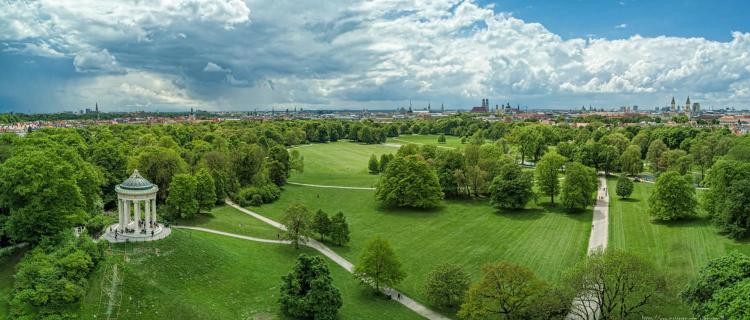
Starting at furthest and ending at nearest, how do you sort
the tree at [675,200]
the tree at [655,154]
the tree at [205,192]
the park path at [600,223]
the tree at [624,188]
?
1. the tree at [655,154]
2. the tree at [624,188]
3. the tree at [205,192]
4. the tree at [675,200]
5. the park path at [600,223]

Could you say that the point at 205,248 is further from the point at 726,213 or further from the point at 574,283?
the point at 726,213

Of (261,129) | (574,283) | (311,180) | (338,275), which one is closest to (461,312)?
(574,283)

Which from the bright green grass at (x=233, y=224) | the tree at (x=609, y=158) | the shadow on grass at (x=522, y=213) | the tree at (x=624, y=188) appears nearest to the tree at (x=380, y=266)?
the bright green grass at (x=233, y=224)

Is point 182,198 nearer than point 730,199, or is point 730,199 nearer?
point 730,199

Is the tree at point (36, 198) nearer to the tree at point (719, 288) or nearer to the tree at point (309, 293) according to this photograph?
the tree at point (309, 293)

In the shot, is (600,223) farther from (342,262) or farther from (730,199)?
(342,262)

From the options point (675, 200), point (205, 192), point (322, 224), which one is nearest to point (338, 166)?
point (205, 192)

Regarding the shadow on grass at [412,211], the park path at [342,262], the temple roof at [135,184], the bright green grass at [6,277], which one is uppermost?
the temple roof at [135,184]

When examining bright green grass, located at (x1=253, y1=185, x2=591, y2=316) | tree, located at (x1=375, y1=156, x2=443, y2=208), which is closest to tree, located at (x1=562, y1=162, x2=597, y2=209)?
bright green grass, located at (x1=253, y1=185, x2=591, y2=316)
